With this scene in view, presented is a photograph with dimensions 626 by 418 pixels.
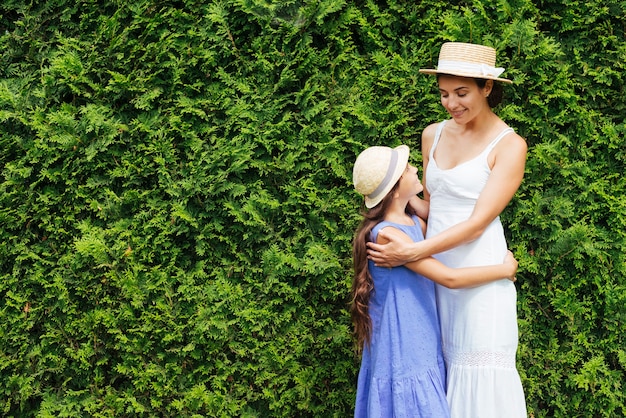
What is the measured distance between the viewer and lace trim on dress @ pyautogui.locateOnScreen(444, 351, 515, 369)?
328 centimetres

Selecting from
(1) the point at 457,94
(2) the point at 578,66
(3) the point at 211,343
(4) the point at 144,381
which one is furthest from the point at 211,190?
(2) the point at 578,66

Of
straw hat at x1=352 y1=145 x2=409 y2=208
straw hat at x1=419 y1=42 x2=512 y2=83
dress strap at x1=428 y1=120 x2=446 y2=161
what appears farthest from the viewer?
dress strap at x1=428 y1=120 x2=446 y2=161

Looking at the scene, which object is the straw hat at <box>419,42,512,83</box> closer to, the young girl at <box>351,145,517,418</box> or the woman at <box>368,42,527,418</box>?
the woman at <box>368,42,527,418</box>

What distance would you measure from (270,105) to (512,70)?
1.67m

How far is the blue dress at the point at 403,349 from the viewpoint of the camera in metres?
3.13

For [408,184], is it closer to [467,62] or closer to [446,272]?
[446,272]

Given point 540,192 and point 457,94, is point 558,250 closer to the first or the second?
point 540,192

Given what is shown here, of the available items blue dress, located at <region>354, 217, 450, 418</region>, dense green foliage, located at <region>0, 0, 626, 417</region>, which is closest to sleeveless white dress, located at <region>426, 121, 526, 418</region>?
blue dress, located at <region>354, 217, 450, 418</region>

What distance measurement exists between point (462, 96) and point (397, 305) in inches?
44.6

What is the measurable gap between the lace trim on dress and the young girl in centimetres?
9

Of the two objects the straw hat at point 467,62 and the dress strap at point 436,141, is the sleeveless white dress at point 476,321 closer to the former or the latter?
the dress strap at point 436,141

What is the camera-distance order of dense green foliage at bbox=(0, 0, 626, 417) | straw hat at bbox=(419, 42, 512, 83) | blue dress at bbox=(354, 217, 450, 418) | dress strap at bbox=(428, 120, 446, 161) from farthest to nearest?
dense green foliage at bbox=(0, 0, 626, 417) < dress strap at bbox=(428, 120, 446, 161) < straw hat at bbox=(419, 42, 512, 83) < blue dress at bbox=(354, 217, 450, 418)

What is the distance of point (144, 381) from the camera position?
4523mm

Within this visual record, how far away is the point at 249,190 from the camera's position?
15.1 feet
